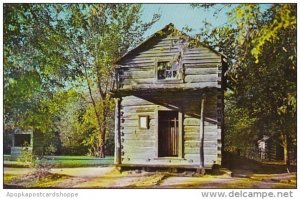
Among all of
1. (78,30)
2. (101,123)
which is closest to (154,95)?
(101,123)

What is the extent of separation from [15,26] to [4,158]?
0.54 metres

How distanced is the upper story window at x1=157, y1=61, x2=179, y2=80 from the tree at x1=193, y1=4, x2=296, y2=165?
0.17m

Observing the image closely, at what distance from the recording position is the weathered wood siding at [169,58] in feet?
8.06

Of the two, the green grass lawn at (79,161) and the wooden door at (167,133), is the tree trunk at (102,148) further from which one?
the wooden door at (167,133)

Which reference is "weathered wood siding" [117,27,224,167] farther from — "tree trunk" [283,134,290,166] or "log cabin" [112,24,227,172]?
"tree trunk" [283,134,290,166]

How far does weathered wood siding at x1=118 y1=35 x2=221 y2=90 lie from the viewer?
2.46 m

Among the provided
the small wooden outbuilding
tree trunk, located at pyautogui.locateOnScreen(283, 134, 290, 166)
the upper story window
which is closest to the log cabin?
the upper story window

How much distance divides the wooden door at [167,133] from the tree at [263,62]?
0.86ft

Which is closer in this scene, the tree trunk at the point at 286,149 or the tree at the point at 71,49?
the tree trunk at the point at 286,149

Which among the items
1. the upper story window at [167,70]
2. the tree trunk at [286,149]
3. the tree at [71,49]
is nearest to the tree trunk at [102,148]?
the tree at [71,49]

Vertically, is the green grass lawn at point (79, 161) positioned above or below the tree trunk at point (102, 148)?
below

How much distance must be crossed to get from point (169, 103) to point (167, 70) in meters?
0.13

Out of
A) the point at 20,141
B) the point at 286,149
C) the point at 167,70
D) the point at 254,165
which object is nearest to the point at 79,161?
the point at 20,141

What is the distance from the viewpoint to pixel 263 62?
7.99 ft
